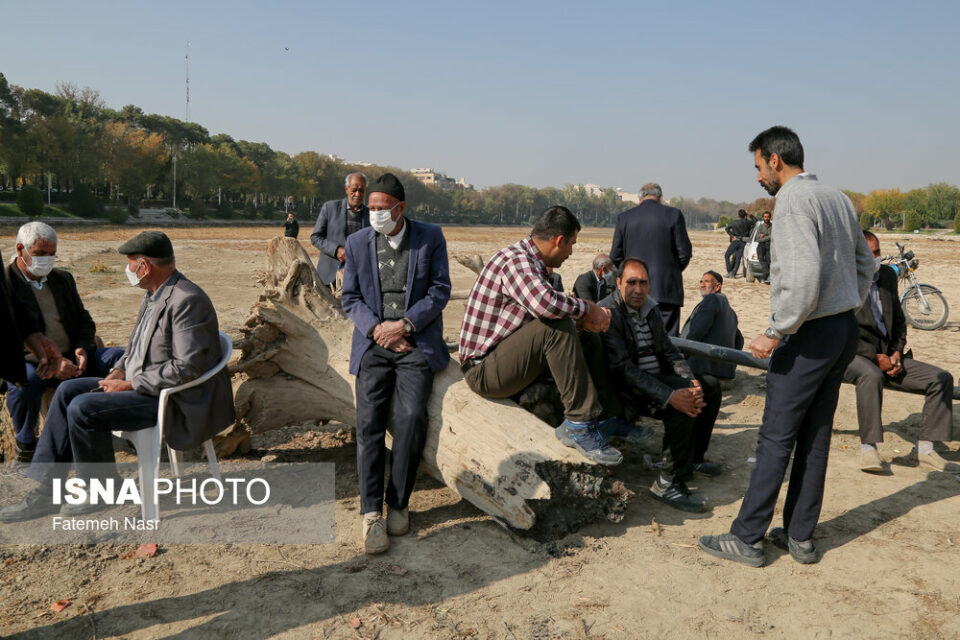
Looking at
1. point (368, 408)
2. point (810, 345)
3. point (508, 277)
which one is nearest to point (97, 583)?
point (368, 408)

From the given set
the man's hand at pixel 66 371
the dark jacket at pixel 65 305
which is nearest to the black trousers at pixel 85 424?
the man's hand at pixel 66 371

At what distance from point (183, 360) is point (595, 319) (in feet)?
8.17

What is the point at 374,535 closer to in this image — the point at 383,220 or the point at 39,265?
the point at 383,220

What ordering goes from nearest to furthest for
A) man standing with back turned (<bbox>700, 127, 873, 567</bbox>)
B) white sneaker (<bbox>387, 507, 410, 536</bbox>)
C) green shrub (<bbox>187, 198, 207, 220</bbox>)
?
man standing with back turned (<bbox>700, 127, 873, 567</bbox>) → white sneaker (<bbox>387, 507, 410, 536</bbox>) → green shrub (<bbox>187, 198, 207, 220</bbox>)

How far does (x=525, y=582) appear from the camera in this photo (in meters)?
3.35

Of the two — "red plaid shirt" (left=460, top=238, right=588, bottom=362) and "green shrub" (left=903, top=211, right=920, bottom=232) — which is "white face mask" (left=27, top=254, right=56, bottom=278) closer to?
"red plaid shirt" (left=460, top=238, right=588, bottom=362)

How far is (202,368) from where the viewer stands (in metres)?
4.03

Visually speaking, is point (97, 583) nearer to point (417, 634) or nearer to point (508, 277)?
point (417, 634)

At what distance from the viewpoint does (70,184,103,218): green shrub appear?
159 ft

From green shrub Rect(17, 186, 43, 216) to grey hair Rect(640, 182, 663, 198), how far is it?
47.8 metres

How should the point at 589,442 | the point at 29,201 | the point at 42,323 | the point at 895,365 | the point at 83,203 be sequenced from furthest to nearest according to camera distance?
1. the point at 83,203
2. the point at 29,201
3. the point at 895,365
4. the point at 42,323
5. the point at 589,442

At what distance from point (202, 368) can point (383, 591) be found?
1781mm

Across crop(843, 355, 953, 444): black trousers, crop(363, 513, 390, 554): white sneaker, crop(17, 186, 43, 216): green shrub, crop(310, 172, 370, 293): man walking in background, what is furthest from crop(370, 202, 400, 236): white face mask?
crop(17, 186, 43, 216): green shrub

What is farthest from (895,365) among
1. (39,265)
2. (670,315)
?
(39,265)
